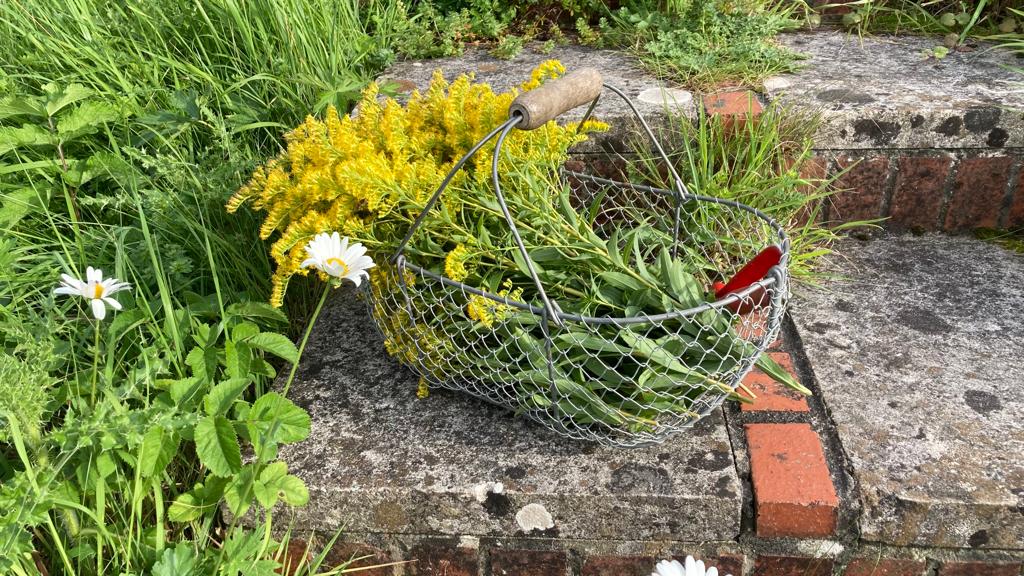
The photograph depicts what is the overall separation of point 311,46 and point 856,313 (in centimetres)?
174

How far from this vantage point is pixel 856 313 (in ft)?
6.24

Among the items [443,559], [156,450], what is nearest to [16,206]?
[156,450]

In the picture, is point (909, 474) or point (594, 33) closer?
point (909, 474)

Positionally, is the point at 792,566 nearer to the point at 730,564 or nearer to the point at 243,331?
the point at 730,564

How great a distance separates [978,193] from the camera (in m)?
2.17

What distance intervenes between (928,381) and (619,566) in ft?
2.59

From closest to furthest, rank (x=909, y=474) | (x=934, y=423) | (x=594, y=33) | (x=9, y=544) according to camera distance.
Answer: (x=9, y=544), (x=909, y=474), (x=934, y=423), (x=594, y=33)

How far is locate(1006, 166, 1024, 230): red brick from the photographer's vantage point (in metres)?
2.14

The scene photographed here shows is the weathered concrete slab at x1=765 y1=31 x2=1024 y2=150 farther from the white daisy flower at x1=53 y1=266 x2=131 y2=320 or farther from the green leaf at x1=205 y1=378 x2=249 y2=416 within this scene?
the white daisy flower at x1=53 y1=266 x2=131 y2=320

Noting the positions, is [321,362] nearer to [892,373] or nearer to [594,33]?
[892,373]

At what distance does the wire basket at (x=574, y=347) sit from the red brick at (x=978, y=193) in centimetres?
92

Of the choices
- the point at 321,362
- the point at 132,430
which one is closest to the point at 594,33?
the point at 321,362

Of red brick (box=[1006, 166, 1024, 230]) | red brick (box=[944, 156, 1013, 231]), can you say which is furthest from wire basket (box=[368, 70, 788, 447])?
red brick (box=[1006, 166, 1024, 230])

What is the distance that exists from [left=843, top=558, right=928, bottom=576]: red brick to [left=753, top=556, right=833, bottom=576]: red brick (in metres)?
0.04
